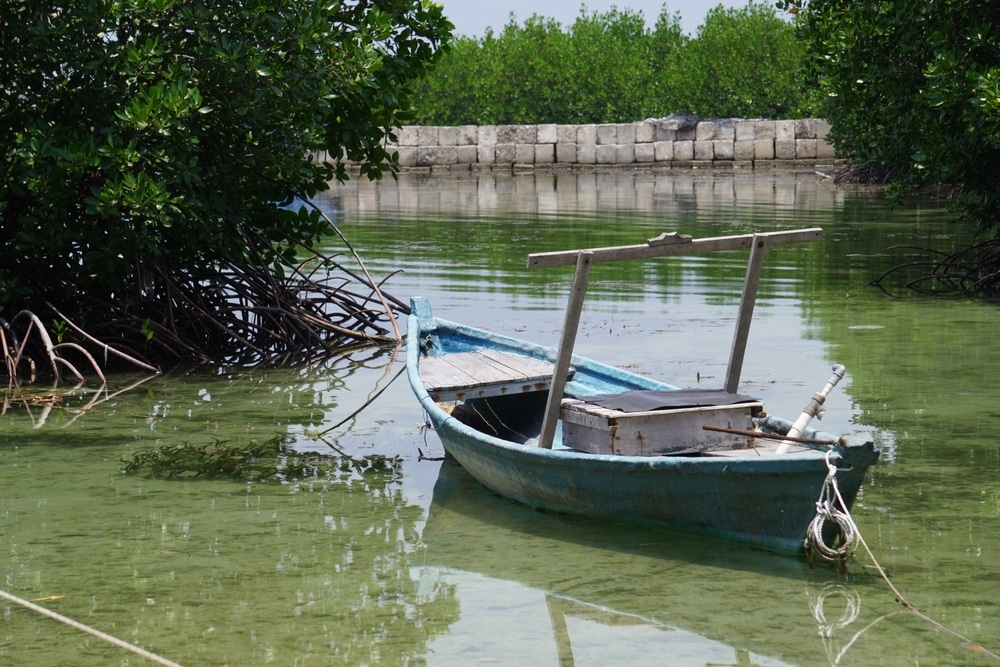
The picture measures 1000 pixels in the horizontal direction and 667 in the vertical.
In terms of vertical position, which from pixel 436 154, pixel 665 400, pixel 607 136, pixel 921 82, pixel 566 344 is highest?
pixel 921 82

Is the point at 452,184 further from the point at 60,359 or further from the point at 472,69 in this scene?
the point at 60,359

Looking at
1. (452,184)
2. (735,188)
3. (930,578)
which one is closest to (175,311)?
(930,578)

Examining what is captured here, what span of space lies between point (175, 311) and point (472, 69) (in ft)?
124

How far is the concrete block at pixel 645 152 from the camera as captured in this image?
128 feet

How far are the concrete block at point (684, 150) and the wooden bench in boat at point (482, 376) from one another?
31.7 m

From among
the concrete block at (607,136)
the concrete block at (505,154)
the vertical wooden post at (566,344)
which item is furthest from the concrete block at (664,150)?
the vertical wooden post at (566,344)

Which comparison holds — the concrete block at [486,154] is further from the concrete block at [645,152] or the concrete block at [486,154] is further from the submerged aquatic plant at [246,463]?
the submerged aquatic plant at [246,463]

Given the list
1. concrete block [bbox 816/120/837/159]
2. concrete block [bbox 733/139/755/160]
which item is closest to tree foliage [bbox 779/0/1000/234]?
concrete block [bbox 816/120/837/159]

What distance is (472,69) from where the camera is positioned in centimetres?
4672

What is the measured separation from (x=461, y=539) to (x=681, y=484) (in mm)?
1008

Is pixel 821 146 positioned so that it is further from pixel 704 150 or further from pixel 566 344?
pixel 566 344

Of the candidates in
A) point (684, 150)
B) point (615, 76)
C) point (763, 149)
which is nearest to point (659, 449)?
point (763, 149)

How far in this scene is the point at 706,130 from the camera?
126ft

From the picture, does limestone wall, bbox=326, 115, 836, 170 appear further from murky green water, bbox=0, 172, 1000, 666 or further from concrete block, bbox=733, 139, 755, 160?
murky green water, bbox=0, 172, 1000, 666
